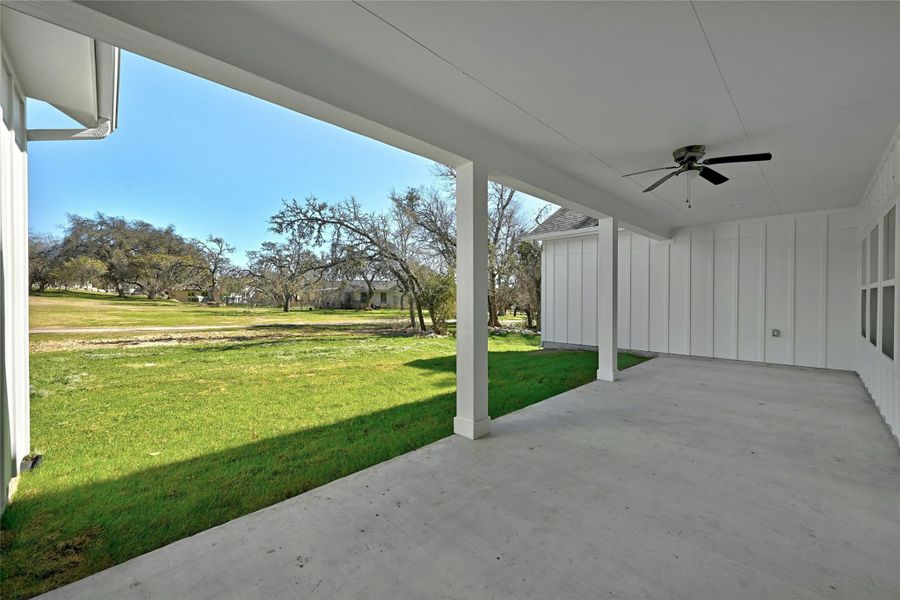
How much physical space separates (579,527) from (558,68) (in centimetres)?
262

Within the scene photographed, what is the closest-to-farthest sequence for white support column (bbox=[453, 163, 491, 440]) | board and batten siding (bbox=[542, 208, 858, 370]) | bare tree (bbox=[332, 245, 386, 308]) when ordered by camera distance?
white support column (bbox=[453, 163, 491, 440]) < board and batten siding (bbox=[542, 208, 858, 370]) < bare tree (bbox=[332, 245, 386, 308])

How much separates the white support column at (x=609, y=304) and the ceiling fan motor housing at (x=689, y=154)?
1780mm

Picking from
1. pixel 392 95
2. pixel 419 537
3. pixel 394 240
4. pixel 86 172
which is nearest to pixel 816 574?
pixel 419 537

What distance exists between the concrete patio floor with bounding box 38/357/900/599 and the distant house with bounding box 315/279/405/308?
931 centimetres

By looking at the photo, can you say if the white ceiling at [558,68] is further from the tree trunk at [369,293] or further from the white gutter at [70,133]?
the tree trunk at [369,293]

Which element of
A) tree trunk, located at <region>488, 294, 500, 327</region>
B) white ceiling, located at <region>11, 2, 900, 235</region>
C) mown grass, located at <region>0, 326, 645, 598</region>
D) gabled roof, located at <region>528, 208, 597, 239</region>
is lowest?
mown grass, located at <region>0, 326, 645, 598</region>

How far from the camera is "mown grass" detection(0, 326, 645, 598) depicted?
1.95 m

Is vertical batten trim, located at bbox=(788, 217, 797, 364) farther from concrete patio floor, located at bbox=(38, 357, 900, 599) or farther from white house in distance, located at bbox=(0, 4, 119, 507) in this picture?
white house in distance, located at bbox=(0, 4, 119, 507)

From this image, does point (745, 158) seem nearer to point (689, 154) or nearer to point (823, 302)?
point (689, 154)

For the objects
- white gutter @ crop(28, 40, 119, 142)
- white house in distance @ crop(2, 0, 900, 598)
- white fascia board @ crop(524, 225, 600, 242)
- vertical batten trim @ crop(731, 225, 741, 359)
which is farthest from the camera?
white fascia board @ crop(524, 225, 600, 242)

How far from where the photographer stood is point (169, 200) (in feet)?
24.3

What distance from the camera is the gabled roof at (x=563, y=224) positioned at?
8062 millimetres

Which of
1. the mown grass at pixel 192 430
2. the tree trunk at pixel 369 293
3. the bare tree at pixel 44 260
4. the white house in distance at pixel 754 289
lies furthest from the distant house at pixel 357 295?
the bare tree at pixel 44 260

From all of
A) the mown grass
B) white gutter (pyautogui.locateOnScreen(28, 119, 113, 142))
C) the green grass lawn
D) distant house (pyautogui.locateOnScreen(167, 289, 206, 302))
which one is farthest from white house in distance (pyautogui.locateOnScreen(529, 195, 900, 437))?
distant house (pyautogui.locateOnScreen(167, 289, 206, 302))
